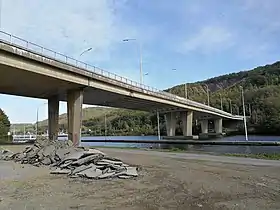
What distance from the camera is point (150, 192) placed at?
11234 millimetres

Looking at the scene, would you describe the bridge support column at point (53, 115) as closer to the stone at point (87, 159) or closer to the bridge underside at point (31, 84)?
the bridge underside at point (31, 84)

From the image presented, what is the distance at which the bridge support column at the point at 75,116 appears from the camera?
154 feet

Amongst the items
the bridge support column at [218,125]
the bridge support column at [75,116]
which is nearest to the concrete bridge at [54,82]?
the bridge support column at [75,116]

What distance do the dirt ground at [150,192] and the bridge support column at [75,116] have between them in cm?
3110

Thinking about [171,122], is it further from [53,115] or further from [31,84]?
[31,84]

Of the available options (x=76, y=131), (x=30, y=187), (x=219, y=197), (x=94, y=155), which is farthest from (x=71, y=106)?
(x=219, y=197)

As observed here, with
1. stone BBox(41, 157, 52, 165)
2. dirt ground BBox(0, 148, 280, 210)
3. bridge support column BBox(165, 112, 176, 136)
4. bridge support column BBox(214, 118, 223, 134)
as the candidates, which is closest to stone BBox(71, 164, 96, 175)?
dirt ground BBox(0, 148, 280, 210)

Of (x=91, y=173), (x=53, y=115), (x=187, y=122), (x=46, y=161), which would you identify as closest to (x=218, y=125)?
(x=187, y=122)

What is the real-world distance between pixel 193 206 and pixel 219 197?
5.36 feet

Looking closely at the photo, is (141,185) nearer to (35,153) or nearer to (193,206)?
(193,206)

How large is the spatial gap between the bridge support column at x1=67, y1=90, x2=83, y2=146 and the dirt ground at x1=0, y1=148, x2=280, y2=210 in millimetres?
31104

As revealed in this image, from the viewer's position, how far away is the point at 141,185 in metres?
12.9

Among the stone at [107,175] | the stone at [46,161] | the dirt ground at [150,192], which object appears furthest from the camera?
the stone at [46,161]

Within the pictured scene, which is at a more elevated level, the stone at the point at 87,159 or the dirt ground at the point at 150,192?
the stone at the point at 87,159
